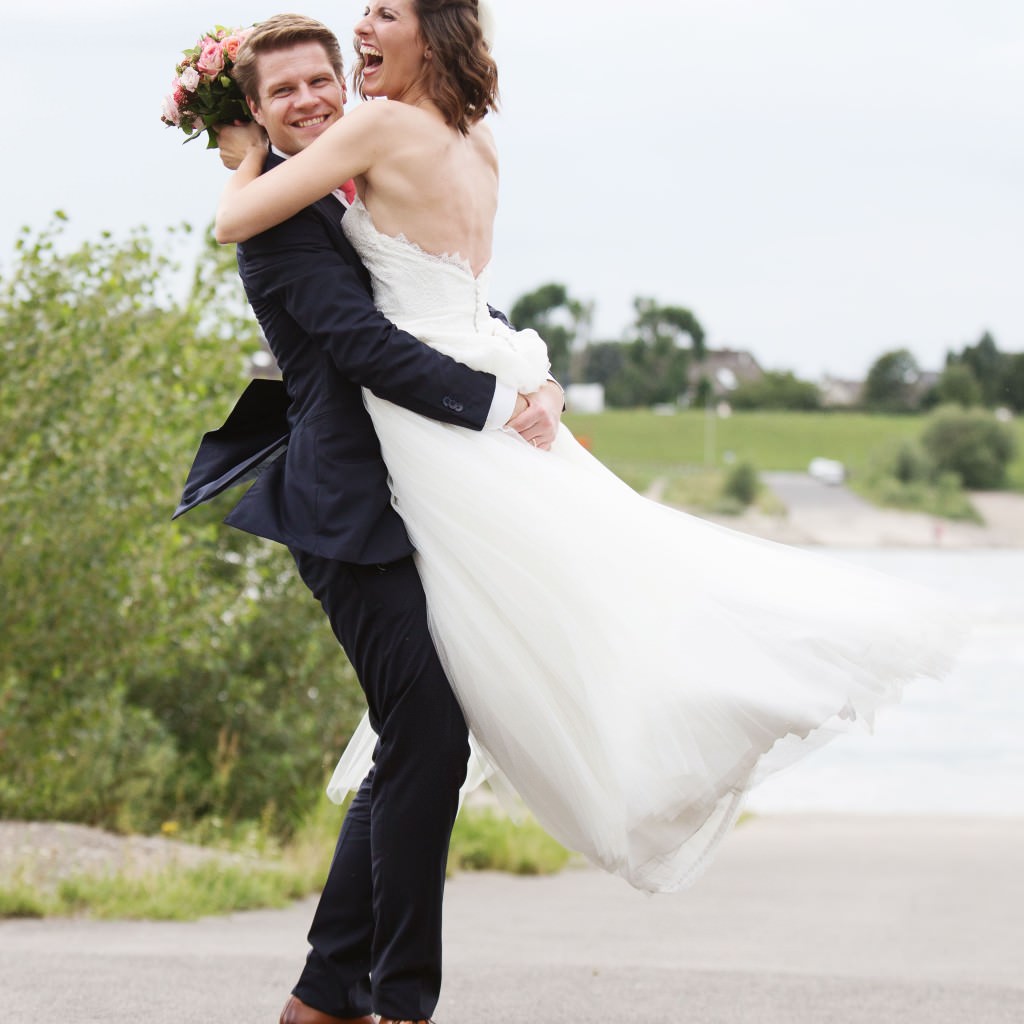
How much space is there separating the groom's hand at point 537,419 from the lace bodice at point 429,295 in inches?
1.8

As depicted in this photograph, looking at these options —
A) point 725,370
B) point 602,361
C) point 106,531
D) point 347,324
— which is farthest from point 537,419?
point 725,370

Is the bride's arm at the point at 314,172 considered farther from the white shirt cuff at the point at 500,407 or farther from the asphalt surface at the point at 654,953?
the asphalt surface at the point at 654,953

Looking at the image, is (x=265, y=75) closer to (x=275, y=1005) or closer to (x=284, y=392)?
(x=284, y=392)

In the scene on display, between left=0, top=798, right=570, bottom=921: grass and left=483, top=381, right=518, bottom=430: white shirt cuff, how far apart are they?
288 cm

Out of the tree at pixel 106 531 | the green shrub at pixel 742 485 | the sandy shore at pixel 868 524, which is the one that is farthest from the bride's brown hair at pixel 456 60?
the green shrub at pixel 742 485

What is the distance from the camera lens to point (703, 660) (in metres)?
3.04

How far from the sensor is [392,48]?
311 centimetres

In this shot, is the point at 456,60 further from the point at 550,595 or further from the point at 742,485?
the point at 742,485

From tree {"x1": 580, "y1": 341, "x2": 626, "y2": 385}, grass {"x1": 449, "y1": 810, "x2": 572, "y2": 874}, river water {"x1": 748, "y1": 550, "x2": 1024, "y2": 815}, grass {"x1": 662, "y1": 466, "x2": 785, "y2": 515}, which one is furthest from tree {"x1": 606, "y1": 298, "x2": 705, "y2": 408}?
grass {"x1": 449, "y1": 810, "x2": 572, "y2": 874}

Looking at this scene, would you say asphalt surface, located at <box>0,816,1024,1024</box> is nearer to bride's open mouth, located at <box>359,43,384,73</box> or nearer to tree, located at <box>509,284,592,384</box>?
bride's open mouth, located at <box>359,43,384,73</box>

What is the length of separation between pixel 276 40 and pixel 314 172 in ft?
1.06

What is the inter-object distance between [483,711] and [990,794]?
14846 mm

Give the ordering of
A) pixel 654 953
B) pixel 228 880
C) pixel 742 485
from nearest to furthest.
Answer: pixel 654 953, pixel 228 880, pixel 742 485

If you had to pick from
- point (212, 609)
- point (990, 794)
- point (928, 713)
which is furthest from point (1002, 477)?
point (212, 609)
